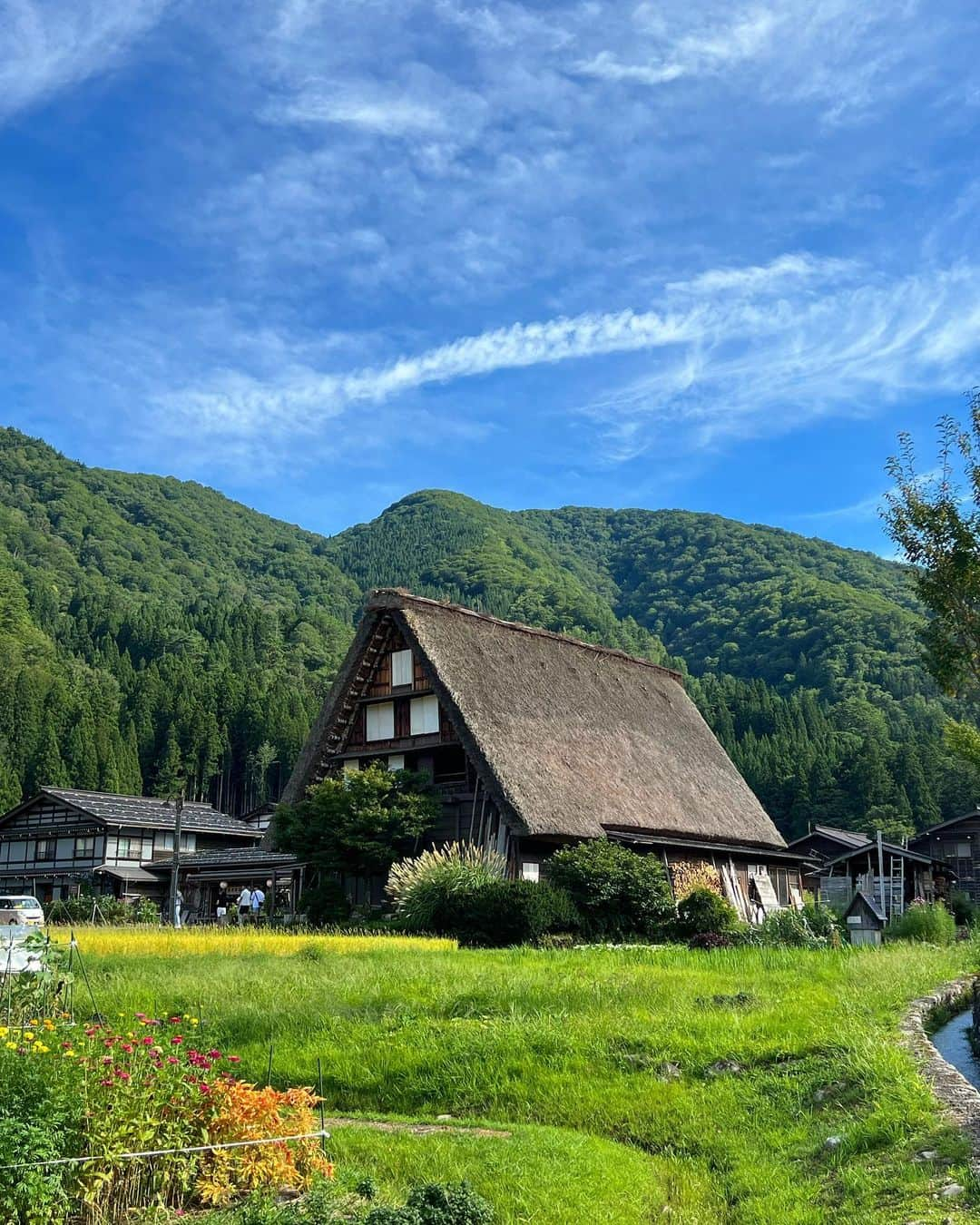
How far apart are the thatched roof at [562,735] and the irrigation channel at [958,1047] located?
13381mm

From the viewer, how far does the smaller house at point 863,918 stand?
101 ft

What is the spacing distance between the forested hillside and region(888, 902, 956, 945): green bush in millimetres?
28194

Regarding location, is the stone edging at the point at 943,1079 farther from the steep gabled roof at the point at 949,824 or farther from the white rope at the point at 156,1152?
the steep gabled roof at the point at 949,824

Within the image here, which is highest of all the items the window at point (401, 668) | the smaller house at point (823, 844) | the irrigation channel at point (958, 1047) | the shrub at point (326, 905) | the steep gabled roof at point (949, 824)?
the window at point (401, 668)

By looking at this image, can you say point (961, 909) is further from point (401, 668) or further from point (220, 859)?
point (220, 859)

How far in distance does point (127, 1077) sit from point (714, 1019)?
23.8ft

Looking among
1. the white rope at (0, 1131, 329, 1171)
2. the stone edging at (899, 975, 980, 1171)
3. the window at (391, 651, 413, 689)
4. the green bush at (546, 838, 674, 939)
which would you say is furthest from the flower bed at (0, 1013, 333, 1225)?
the window at (391, 651, 413, 689)

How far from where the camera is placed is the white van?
2441 centimetres

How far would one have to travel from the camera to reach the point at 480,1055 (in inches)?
498

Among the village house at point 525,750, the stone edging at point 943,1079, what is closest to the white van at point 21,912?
the village house at point 525,750

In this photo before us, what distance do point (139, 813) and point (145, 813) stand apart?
546 millimetres

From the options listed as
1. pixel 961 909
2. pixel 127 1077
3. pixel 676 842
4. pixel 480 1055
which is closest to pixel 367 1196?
pixel 127 1077

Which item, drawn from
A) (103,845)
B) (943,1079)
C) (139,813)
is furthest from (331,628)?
(943,1079)

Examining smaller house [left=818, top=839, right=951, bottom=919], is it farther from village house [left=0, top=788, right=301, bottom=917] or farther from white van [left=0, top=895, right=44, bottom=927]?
village house [left=0, top=788, right=301, bottom=917]
